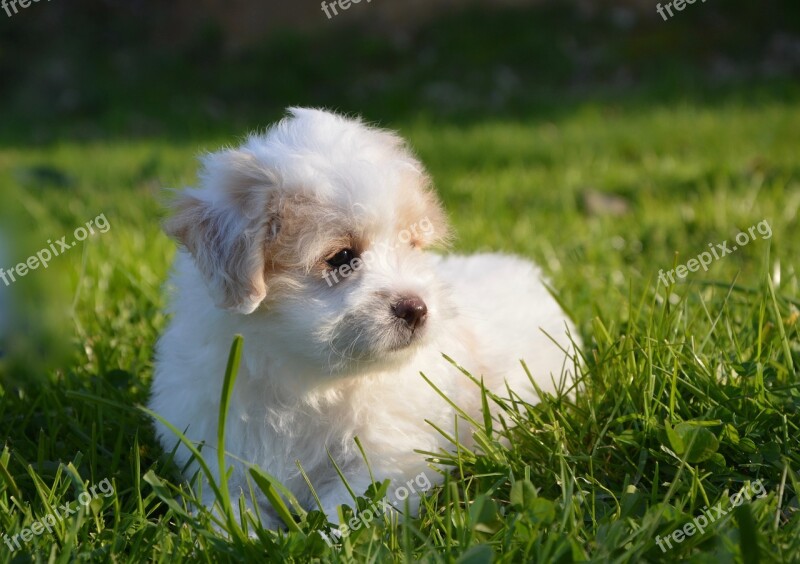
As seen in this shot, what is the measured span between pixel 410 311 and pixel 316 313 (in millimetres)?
268

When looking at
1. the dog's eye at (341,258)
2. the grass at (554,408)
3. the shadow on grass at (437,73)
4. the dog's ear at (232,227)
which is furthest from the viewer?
the shadow on grass at (437,73)

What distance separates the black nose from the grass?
0.41 meters

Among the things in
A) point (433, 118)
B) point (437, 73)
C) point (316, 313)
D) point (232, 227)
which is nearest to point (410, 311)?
point (316, 313)

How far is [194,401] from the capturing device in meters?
2.66

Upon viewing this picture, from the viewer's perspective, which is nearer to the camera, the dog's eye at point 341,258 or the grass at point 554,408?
the grass at point 554,408

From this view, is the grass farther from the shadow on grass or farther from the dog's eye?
the shadow on grass

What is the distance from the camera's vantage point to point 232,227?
247 cm

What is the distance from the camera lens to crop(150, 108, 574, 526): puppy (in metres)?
2.45

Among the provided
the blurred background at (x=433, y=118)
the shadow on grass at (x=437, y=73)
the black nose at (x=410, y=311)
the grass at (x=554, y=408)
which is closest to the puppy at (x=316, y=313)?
the black nose at (x=410, y=311)

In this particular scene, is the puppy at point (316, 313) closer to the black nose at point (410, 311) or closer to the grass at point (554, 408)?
the black nose at point (410, 311)

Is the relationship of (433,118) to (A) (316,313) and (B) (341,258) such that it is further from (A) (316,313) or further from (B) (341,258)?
(A) (316,313)

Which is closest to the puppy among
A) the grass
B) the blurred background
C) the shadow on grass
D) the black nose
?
the black nose

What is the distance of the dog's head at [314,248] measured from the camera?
7.95ft

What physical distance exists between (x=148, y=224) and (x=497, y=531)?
410 cm
